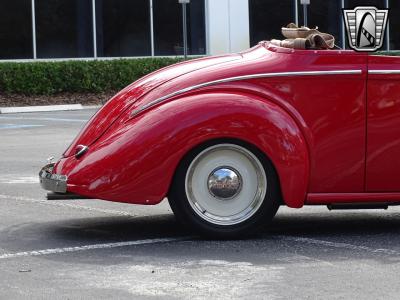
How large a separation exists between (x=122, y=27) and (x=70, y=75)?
3.45 metres

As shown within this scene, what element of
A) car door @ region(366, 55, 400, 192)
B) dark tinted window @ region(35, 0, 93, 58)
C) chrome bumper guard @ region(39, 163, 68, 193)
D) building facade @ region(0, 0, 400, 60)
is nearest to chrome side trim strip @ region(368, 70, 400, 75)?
car door @ region(366, 55, 400, 192)

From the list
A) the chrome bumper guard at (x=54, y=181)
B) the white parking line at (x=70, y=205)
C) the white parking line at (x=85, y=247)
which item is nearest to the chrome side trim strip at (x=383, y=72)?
the white parking line at (x=85, y=247)

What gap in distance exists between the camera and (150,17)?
29766mm

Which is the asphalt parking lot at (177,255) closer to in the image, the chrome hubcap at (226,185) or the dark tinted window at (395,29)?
the chrome hubcap at (226,185)

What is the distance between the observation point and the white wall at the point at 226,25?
31141 millimetres

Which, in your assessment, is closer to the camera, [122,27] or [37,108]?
[37,108]

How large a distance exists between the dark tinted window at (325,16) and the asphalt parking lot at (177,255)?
23.5 meters

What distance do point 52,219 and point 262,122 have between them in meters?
2.10

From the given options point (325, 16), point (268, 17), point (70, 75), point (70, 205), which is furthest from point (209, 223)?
point (325, 16)

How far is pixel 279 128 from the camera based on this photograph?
7.52m

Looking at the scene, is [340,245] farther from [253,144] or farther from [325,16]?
[325,16]

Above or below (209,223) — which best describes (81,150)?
above

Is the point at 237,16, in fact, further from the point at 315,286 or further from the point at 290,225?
the point at 315,286

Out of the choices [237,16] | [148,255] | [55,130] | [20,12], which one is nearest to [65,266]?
[148,255]
